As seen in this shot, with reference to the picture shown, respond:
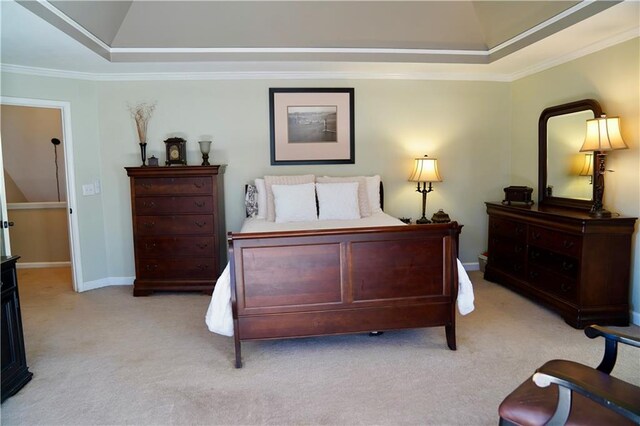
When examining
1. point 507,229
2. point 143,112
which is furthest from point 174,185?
point 507,229

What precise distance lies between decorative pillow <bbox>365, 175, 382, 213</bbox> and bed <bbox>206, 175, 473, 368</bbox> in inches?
67.8

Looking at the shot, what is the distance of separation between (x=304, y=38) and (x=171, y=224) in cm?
233

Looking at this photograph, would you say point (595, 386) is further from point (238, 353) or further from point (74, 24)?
point (74, 24)

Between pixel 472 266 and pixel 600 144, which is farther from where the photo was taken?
pixel 472 266

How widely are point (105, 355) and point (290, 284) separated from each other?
150cm

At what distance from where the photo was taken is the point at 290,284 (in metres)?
2.64

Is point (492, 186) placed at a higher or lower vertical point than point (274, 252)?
higher

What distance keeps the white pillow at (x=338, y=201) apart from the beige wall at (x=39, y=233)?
3.64m

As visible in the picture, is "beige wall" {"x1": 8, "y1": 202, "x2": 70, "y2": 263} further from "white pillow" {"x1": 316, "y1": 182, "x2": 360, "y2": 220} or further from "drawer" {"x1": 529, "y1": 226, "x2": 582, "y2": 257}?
"drawer" {"x1": 529, "y1": 226, "x2": 582, "y2": 257}

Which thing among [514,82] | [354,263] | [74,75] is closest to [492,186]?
[514,82]

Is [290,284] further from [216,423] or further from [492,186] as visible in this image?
[492,186]

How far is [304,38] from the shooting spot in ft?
13.1

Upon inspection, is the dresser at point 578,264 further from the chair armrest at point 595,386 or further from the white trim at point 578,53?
the chair armrest at point 595,386

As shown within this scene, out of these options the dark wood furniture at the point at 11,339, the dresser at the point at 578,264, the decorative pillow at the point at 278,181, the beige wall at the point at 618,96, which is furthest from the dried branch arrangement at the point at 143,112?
the beige wall at the point at 618,96
